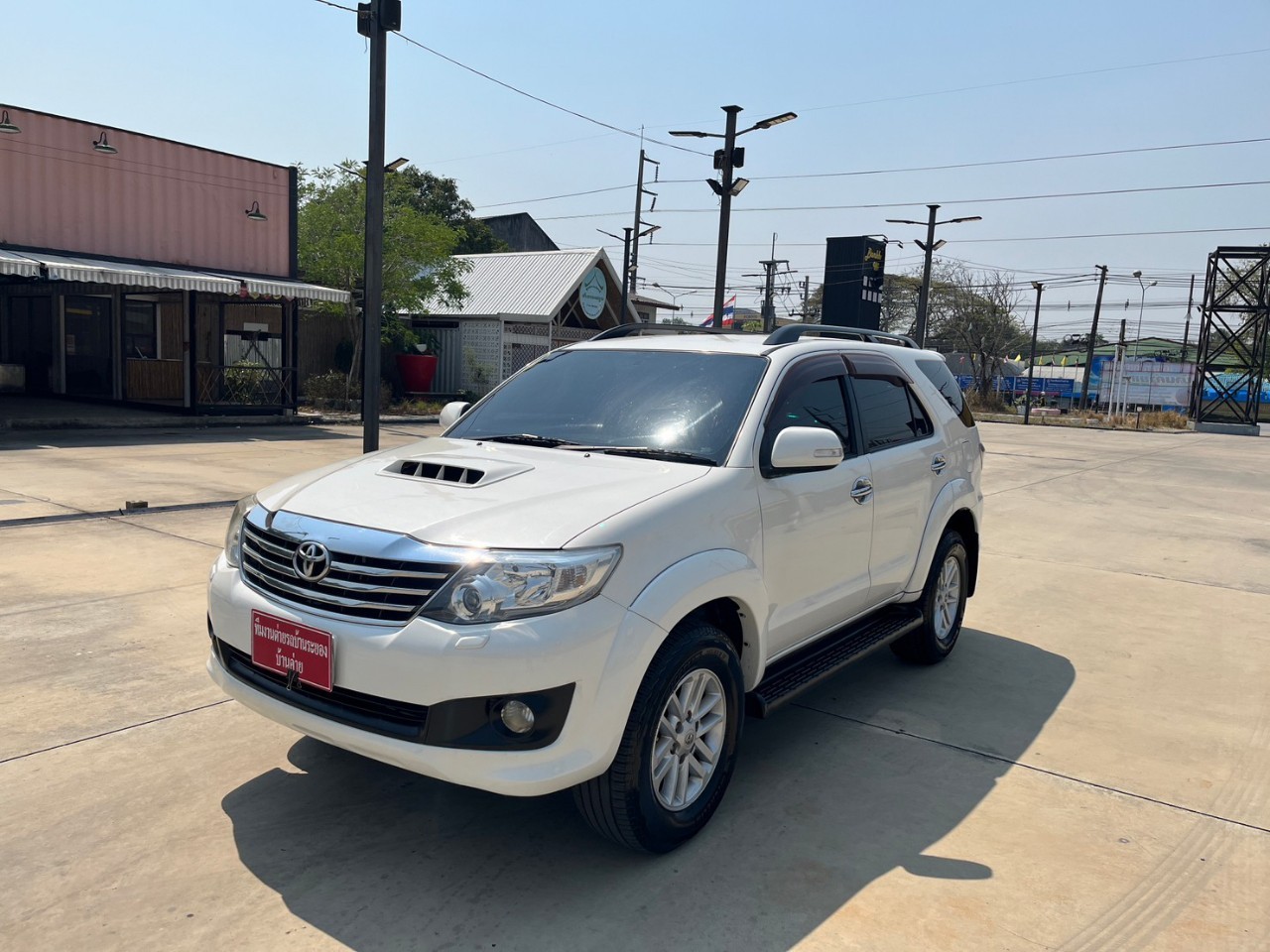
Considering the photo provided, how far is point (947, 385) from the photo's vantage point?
6.03 metres

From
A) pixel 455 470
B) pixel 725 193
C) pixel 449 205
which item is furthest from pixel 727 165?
pixel 449 205

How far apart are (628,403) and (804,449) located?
0.88 meters

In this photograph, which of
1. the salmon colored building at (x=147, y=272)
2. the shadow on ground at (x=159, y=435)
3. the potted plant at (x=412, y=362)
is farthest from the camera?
the potted plant at (x=412, y=362)

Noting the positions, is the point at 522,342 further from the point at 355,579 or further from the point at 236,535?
the point at 355,579

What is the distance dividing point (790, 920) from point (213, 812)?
2.08 meters

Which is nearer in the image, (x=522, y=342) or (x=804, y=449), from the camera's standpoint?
(x=804, y=449)

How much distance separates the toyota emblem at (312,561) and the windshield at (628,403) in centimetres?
122

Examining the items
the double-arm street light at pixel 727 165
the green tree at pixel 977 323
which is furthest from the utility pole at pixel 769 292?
the double-arm street light at pixel 727 165

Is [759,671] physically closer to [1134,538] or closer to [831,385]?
[831,385]

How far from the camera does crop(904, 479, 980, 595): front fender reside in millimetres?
5090

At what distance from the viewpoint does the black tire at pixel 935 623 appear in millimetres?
5289

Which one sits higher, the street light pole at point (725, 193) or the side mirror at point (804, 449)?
the street light pole at point (725, 193)

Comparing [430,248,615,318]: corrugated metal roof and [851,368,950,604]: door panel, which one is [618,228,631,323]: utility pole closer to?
[430,248,615,318]: corrugated metal roof

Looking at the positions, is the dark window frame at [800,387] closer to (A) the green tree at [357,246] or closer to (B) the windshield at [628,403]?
(B) the windshield at [628,403]
